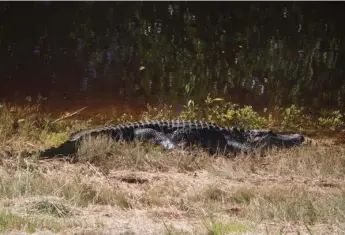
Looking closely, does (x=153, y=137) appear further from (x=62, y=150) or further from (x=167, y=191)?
(x=167, y=191)

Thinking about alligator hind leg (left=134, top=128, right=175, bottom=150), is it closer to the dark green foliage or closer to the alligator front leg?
the alligator front leg

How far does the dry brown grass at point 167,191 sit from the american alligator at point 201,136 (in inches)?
18.0

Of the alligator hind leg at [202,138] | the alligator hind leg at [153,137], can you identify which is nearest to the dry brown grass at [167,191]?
the alligator hind leg at [153,137]

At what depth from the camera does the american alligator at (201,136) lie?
8125 millimetres

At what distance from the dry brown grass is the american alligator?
458 millimetres

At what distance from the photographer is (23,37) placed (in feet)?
43.9

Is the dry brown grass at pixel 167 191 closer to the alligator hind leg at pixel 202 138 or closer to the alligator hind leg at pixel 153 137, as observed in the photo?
the alligator hind leg at pixel 153 137

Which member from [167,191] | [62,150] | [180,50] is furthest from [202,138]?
[180,50]

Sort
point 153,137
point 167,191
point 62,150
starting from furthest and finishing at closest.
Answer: point 153,137 < point 62,150 < point 167,191

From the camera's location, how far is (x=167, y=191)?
5582 millimetres

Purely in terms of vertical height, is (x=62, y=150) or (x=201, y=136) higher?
(x=62, y=150)

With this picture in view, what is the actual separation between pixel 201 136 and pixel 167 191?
→ 9.29ft

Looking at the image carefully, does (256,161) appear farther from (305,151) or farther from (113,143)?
(113,143)

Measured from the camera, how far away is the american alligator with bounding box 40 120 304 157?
8125 mm
